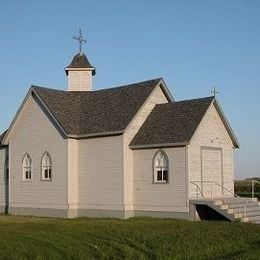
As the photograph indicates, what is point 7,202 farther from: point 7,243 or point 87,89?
point 7,243

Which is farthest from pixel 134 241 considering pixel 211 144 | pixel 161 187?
pixel 211 144

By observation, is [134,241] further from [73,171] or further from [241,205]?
[73,171]

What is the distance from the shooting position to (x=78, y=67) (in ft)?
126

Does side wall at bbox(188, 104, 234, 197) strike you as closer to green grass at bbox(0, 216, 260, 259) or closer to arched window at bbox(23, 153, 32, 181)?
green grass at bbox(0, 216, 260, 259)

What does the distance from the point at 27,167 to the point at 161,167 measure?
9897 mm

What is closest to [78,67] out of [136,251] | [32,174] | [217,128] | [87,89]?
[87,89]

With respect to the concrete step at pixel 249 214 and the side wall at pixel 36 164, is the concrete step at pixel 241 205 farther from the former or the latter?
the side wall at pixel 36 164

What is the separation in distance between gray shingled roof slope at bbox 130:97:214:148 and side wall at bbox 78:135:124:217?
52.7 inches

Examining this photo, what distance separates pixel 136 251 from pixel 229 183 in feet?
52.4

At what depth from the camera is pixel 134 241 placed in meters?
17.6

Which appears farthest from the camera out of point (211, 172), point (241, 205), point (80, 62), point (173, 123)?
point (80, 62)

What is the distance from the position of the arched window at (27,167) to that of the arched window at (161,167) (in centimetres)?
917

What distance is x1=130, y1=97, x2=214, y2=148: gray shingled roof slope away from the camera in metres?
27.4

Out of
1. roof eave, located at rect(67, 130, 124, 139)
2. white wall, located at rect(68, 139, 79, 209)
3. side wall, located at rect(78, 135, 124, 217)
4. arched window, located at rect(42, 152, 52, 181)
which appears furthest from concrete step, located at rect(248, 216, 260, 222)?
arched window, located at rect(42, 152, 52, 181)
